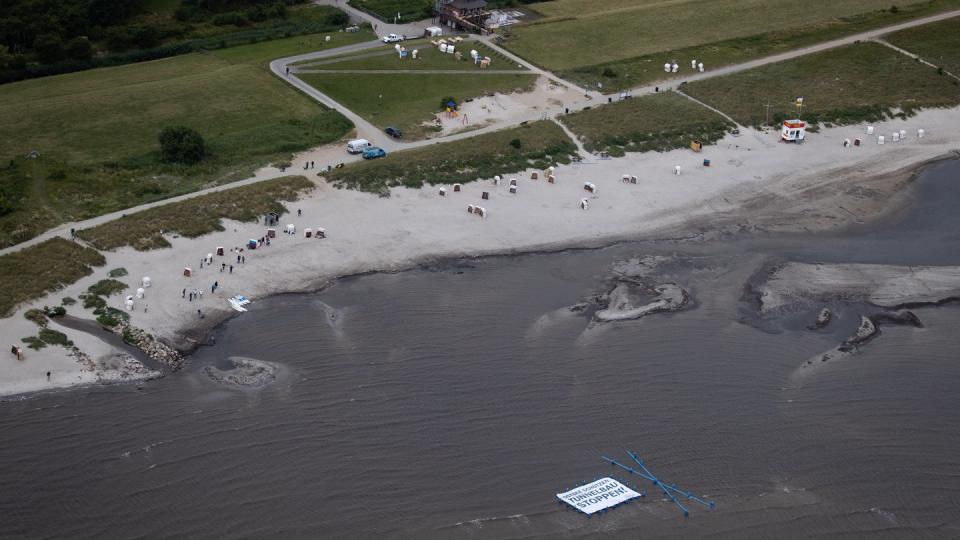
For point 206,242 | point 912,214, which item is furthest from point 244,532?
point 912,214

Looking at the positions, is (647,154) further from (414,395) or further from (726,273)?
(414,395)

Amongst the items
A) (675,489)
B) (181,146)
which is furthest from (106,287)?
(675,489)

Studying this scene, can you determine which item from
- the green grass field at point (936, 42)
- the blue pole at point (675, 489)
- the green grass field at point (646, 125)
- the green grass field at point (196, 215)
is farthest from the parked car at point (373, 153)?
the green grass field at point (936, 42)

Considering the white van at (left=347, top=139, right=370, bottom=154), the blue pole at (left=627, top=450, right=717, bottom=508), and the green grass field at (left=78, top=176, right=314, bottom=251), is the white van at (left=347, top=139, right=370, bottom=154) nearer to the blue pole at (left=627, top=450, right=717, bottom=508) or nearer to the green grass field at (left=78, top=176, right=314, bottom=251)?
the green grass field at (left=78, top=176, right=314, bottom=251)

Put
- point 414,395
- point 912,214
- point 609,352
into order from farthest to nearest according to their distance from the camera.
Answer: point 912,214
point 609,352
point 414,395

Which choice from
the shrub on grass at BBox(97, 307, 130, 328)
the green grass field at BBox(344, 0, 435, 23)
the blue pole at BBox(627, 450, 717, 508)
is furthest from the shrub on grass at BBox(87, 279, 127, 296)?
the green grass field at BBox(344, 0, 435, 23)

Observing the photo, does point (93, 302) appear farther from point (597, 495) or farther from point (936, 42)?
point (936, 42)
